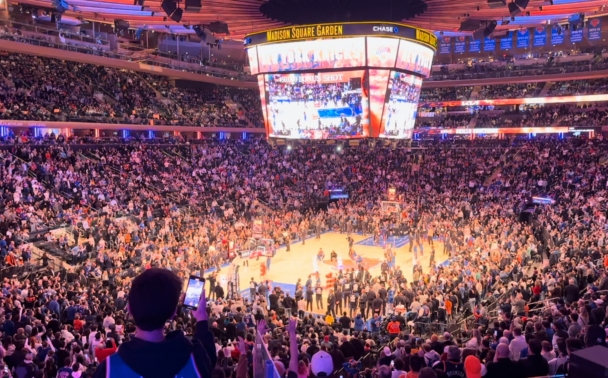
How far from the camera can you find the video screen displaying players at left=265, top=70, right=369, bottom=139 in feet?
66.2

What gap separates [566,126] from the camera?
38906mm

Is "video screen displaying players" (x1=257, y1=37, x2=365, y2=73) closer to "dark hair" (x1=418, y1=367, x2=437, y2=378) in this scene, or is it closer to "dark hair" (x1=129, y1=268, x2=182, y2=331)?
"dark hair" (x1=418, y1=367, x2=437, y2=378)

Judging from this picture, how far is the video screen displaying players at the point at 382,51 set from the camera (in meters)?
19.0

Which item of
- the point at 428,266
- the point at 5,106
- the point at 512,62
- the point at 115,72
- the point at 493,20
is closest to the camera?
the point at 493,20

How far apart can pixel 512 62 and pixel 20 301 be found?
43.2 metres

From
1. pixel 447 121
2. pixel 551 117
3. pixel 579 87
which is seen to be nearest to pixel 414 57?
pixel 551 117

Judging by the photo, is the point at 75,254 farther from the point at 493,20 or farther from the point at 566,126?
the point at 566,126

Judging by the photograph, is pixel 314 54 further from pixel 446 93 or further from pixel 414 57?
pixel 446 93

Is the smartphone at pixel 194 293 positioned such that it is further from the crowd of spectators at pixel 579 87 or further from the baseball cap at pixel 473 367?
the crowd of spectators at pixel 579 87

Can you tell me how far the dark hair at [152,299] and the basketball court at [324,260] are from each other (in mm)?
15922

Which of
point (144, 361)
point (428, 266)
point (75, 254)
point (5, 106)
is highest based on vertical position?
point (5, 106)

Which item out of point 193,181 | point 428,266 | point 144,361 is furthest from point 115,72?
point 144,361

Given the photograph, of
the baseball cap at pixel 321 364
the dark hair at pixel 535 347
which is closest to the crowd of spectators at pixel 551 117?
the dark hair at pixel 535 347

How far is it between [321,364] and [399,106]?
1566cm
